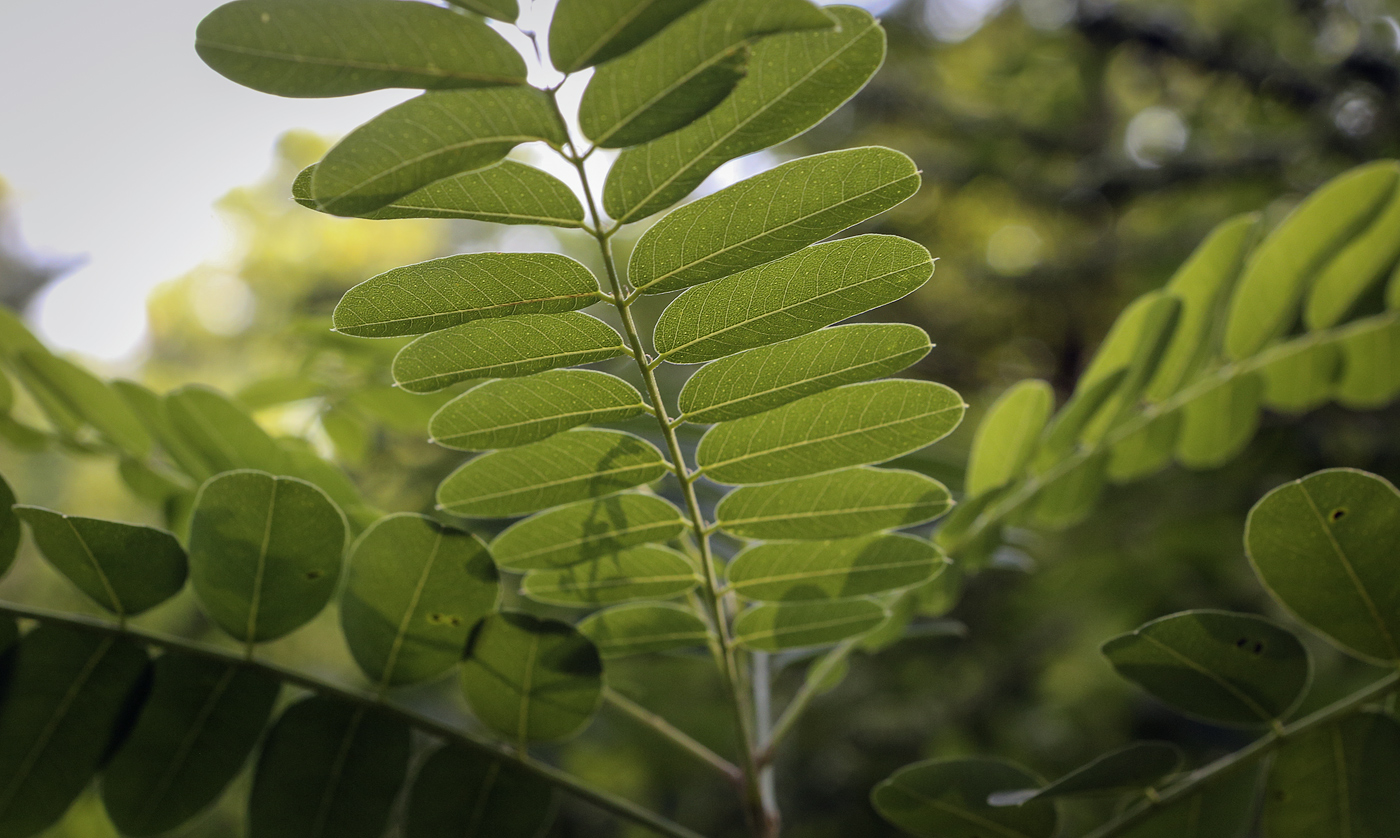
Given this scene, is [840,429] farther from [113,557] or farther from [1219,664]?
[113,557]

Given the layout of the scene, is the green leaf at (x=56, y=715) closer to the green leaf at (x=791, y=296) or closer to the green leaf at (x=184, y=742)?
the green leaf at (x=184, y=742)

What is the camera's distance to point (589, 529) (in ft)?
1.88

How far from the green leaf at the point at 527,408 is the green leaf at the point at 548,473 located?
0.02 meters

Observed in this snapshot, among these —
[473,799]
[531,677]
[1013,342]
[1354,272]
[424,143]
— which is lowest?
[1013,342]

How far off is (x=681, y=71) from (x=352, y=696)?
0.44 metres

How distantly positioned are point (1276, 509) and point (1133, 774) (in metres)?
0.18

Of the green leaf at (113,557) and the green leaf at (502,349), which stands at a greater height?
the green leaf at (502,349)

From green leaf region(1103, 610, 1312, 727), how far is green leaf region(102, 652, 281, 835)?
1.78 feet

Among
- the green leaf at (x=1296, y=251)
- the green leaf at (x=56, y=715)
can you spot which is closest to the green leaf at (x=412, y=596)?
the green leaf at (x=56, y=715)

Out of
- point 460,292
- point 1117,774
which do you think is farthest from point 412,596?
point 1117,774

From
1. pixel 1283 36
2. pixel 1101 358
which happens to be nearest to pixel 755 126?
pixel 1101 358

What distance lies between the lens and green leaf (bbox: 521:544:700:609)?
60 cm

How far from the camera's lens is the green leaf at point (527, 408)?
19.1 inches

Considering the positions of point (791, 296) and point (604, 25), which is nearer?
point (604, 25)
